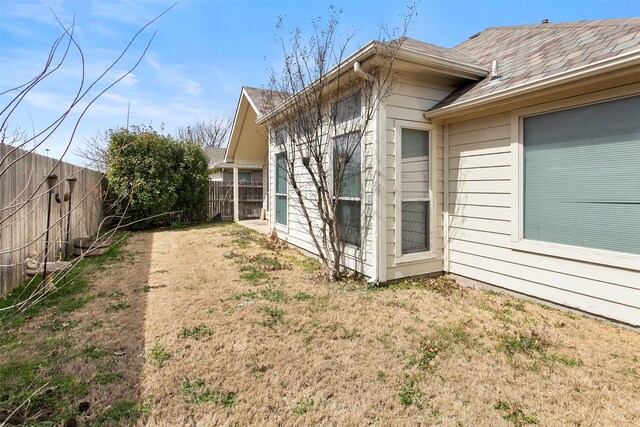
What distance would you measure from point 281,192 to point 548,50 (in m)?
6.00

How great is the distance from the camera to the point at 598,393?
7.98 feet

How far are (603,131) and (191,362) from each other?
14.7 ft

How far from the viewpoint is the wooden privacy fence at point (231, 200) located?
14.0m

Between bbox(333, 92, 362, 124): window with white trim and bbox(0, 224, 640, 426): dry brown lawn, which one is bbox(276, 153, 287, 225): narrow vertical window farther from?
bbox(0, 224, 640, 426): dry brown lawn

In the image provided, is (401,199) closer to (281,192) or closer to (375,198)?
(375,198)

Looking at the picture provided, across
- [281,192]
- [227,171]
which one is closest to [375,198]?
[281,192]

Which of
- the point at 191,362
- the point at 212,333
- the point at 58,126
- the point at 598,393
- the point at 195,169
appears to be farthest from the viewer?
the point at 195,169

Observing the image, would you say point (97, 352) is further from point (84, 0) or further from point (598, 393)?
point (598, 393)

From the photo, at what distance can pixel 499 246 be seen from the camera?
4.56 metres

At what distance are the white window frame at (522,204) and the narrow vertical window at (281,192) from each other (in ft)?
17.0

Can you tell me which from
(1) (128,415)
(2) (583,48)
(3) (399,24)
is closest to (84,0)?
(1) (128,415)

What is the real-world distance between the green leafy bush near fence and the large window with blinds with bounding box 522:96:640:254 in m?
9.40

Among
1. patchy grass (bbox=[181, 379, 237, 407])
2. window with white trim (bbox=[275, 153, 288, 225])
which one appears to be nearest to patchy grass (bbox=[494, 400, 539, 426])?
patchy grass (bbox=[181, 379, 237, 407])

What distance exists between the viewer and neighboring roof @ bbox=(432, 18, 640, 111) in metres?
3.64
